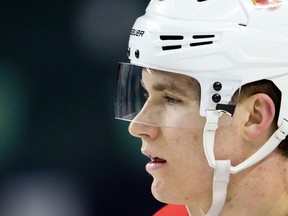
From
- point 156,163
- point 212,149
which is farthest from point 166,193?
point 212,149

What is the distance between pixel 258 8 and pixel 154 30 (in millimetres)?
235

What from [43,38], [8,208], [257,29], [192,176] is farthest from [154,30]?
[8,208]

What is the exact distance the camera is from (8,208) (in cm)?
233

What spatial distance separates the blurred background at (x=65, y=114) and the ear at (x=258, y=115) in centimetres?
91

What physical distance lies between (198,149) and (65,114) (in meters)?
0.90

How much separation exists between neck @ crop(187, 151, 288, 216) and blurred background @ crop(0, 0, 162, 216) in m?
0.82

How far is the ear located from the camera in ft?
4.95

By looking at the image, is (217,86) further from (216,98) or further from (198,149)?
(198,149)

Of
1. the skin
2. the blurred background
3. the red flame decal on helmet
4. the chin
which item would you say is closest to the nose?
the skin

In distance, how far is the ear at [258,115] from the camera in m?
1.51

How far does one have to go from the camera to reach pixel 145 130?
159 centimetres

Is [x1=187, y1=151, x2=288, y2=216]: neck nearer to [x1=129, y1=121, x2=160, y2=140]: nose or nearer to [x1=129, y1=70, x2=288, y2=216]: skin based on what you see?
[x1=129, y1=70, x2=288, y2=216]: skin

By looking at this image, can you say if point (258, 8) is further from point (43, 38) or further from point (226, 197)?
point (43, 38)

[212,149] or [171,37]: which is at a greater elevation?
[171,37]
